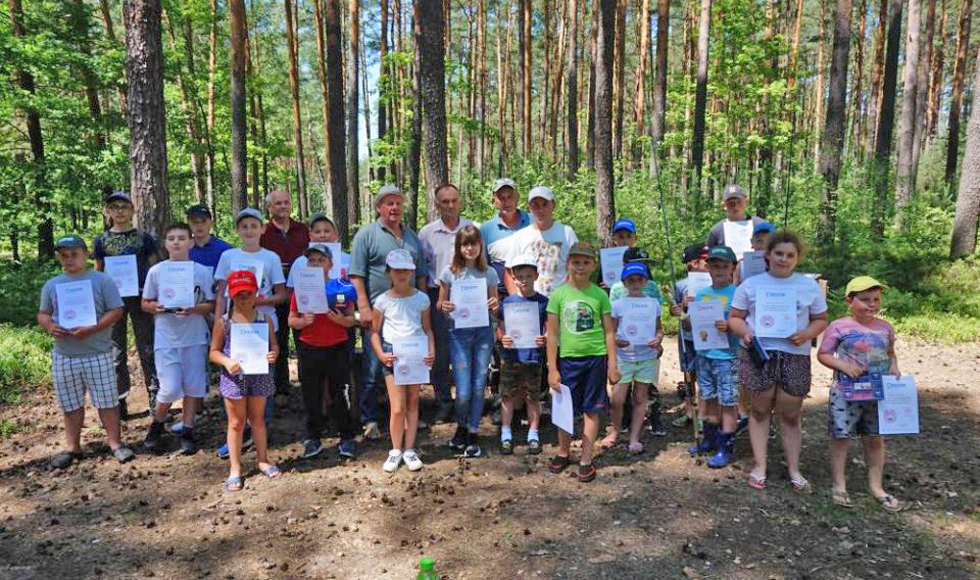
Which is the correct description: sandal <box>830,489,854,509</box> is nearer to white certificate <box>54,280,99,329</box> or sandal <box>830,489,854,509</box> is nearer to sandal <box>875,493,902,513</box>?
sandal <box>875,493,902,513</box>

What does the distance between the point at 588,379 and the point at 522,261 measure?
120 cm

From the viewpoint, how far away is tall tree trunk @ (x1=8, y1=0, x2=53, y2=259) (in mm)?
12242

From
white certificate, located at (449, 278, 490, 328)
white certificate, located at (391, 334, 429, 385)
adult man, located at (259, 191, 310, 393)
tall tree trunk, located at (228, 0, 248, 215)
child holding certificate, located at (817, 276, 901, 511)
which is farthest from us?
tall tree trunk, located at (228, 0, 248, 215)

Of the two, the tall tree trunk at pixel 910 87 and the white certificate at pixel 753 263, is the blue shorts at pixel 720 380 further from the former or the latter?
the tall tree trunk at pixel 910 87

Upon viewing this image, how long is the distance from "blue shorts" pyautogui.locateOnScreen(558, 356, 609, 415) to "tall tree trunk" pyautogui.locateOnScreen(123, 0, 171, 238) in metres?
5.30

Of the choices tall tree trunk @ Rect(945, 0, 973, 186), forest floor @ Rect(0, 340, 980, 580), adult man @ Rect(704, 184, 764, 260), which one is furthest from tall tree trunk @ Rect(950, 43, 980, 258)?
tall tree trunk @ Rect(945, 0, 973, 186)

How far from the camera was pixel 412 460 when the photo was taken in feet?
16.9

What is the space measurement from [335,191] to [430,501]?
1238cm

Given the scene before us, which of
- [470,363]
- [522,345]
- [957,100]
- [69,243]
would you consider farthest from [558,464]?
[957,100]

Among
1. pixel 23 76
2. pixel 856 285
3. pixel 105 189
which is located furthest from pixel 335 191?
pixel 856 285

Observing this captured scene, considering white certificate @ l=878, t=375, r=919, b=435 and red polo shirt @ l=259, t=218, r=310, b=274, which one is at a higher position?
red polo shirt @ l=259, t=218, r=310, b=274

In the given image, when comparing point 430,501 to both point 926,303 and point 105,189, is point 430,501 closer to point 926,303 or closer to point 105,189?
point 926,303

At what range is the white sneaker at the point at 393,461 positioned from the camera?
5113 mm

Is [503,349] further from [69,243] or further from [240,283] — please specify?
[69,243]
